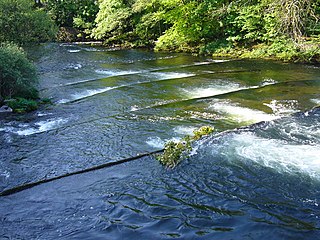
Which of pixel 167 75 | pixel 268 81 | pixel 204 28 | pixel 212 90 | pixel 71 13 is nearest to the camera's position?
pixel 212 90

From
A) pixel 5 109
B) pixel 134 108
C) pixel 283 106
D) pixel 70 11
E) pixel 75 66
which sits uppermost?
pixel 70 11

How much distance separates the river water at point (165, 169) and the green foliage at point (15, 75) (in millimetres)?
1359

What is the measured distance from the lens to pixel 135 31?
35.6 metres

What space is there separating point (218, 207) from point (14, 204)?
4.46m

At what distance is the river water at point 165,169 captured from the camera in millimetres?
6652

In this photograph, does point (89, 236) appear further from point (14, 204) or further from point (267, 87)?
point (267, 87)

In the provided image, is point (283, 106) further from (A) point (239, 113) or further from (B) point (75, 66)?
(B) point (75, 66)

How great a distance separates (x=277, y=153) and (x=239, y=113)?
3752 millimetres

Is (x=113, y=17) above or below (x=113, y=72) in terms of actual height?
above

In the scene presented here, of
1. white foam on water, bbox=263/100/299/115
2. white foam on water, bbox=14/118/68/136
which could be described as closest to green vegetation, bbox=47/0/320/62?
white foam on water, bbox=263/100/299/115

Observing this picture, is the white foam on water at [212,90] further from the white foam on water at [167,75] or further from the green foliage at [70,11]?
the green foliage at [70,11]

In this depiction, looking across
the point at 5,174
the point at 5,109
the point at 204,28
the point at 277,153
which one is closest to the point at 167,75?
the point at 5,109

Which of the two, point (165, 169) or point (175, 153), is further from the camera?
point (175, 153)

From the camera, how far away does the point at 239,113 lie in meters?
12.8
